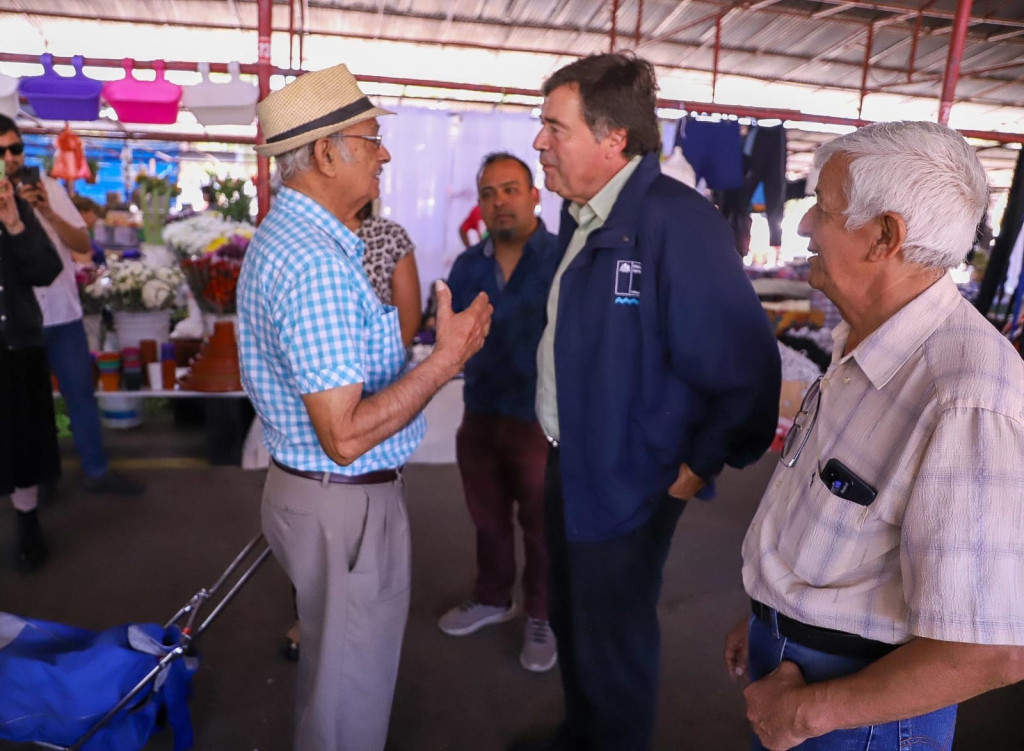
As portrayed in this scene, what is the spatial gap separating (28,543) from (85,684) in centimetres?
184

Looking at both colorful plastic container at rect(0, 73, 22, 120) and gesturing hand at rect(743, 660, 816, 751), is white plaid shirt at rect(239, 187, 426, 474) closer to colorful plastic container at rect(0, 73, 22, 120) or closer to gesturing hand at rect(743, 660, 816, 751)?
gesturing hand at rect(743, 660, 816, 751)

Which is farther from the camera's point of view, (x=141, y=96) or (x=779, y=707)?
(x=141, y=96)

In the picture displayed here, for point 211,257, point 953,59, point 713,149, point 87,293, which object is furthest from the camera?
point 87,293

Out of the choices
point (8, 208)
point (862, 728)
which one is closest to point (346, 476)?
Result: point (862, 728)

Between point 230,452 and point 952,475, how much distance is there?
443cm

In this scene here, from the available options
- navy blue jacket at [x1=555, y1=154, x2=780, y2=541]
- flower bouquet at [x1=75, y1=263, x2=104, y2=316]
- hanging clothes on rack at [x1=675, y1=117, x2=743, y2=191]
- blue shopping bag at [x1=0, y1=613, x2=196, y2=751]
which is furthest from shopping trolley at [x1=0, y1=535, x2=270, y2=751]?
hanging clothes on rack at [x1=675, y1=117, x2=743, y2=191]

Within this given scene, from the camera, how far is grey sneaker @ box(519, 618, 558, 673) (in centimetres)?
270

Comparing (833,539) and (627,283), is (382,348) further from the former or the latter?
(833,539)

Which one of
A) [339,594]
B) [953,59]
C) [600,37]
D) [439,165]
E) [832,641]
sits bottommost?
[339,594]

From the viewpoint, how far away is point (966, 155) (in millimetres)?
987

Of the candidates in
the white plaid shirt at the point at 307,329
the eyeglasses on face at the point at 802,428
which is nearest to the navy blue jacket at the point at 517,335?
the white plaid shirt at the point at 307,329

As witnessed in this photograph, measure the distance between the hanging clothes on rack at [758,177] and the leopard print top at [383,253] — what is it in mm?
2503

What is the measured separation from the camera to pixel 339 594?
5.52 feet

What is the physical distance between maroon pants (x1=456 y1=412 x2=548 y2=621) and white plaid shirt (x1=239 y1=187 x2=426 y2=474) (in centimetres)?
104
